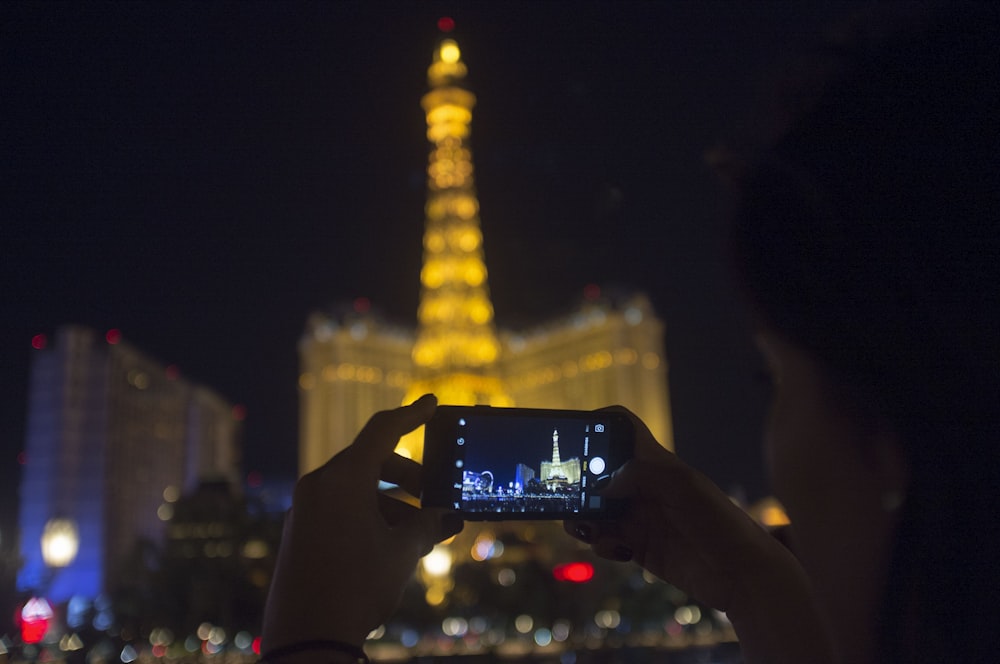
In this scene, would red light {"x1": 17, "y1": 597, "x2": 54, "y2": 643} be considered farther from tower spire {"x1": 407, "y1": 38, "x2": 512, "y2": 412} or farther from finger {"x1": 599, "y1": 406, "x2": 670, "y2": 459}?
tower spire {"x1": 407, "y1": 38, "x2": 512, "y2": 412}

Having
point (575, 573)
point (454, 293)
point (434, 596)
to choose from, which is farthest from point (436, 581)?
point (454, 293)

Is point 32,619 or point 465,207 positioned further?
point 465,207

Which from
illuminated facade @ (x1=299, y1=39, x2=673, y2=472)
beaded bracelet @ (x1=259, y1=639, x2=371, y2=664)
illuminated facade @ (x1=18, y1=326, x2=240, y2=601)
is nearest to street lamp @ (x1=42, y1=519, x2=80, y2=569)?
illuminated facade @ (x1=18, y1=326, x2=240, y2=601)

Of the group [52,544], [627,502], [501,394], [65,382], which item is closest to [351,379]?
[501,394]

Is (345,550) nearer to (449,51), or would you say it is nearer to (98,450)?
(449,51)

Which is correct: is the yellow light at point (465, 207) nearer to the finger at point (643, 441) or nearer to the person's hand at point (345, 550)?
the finger at point (643, 441)
